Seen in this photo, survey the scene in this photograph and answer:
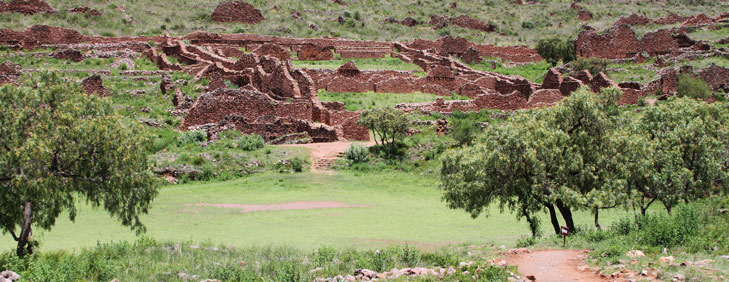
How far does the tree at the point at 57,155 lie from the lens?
1195 cm

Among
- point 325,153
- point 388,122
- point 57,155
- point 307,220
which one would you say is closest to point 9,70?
point 325,153

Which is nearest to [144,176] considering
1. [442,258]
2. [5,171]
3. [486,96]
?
[5,171]

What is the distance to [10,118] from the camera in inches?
493

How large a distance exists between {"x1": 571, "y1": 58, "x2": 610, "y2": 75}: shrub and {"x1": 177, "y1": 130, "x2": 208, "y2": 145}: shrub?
29.8m

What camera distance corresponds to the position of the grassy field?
58406 millimetres

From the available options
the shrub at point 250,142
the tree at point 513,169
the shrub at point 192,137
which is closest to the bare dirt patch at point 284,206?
the tree at point 513,169

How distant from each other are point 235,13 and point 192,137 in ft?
128

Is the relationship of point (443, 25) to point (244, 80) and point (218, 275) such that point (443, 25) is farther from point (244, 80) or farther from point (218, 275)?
point (218, 275)

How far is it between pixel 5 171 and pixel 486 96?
106 feet

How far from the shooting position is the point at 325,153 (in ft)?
98.9

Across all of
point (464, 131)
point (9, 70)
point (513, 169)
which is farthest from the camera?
point (9, 70)

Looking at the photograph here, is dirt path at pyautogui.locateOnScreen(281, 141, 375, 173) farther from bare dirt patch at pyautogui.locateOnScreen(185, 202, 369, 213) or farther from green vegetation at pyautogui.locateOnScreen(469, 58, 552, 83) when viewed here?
green vegetation at pyautogui.locateOnScreen(469, 58, 552, 83)

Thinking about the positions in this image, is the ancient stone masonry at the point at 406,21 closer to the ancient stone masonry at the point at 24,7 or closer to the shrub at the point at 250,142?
the ancient stone masonry at the point at 24,7

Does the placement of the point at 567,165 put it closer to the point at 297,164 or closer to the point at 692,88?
the point at 297,164
